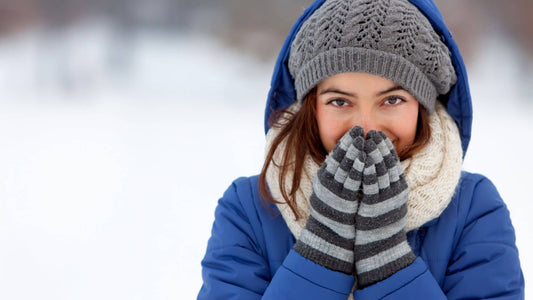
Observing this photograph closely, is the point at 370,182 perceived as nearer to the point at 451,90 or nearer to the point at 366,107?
the point at 366,107

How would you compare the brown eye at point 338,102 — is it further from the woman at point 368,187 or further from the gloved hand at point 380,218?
the gloved hand at point 380,218

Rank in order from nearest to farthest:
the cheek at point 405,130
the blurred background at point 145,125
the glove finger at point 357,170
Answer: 1. the glove finger at point 357,170
2. the cheek at point 405,130
3. the blurred background at point 145,125

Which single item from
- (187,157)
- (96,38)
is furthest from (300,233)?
(96,38)

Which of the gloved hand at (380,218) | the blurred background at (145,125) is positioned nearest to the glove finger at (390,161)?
the gloved hand at (380,218)

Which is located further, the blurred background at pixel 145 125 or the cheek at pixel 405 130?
the blurred background at pixel 145 125

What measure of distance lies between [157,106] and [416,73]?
6.99 feet

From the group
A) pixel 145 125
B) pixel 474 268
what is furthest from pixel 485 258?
pixel 145 125

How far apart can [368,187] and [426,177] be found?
15 cm

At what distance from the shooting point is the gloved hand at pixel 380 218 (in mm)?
855

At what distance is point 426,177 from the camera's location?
0.95m

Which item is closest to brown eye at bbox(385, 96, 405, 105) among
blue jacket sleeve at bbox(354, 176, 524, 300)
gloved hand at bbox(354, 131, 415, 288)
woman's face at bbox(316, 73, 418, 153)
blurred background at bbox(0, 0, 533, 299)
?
woman's face at bbox(316, 73, 418, 153)

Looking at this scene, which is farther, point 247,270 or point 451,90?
point 451,90

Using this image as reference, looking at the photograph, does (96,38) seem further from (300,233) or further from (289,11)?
(300,233)

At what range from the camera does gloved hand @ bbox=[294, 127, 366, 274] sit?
859mm
